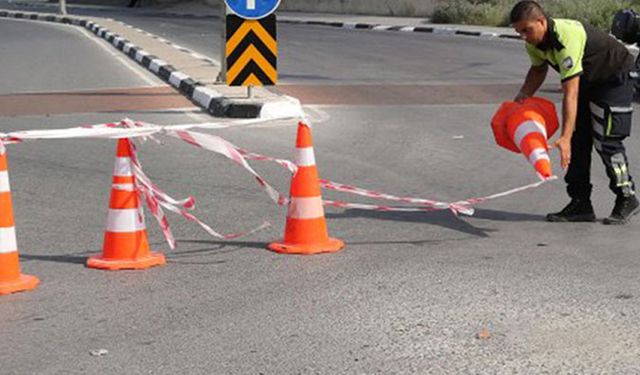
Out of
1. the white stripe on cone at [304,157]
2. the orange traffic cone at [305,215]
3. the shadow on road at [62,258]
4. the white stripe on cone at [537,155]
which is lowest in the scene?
the shadow on road at [62,258]

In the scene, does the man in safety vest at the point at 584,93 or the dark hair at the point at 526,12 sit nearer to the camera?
the dark hair at the point at 526,12

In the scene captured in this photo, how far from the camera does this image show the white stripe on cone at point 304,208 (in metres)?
7.82

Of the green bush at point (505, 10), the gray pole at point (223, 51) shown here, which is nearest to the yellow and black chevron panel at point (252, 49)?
the gray pole at point (223, 51)

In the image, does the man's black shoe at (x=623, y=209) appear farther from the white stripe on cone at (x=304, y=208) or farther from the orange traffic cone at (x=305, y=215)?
the white stripe on cone at (x=304, y=208)

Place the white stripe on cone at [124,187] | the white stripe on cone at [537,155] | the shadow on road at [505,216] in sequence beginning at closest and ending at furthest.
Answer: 1. the white stripe on cone at [124,187]
2. the white stripe on cone at [537,155]
3. the shadow on road at [505,216]

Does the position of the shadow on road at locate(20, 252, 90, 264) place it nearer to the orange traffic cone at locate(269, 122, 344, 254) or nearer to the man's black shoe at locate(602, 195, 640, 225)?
the orange traffic cone at locate(269, 122, 344, 254)

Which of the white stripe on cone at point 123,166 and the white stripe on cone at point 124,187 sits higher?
the white stripe on cone at point 123,166

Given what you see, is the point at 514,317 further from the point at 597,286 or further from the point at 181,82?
the point at 181,82

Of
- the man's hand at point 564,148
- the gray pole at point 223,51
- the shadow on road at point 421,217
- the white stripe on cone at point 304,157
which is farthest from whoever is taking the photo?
the gray pole at point 223,51

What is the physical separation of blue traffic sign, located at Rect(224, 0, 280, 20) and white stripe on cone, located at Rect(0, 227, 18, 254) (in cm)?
779

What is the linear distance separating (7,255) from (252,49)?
325 inches

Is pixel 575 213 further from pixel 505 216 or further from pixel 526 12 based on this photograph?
pixel 526 12

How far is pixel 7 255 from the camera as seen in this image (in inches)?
270

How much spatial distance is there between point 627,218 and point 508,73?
12.8m
